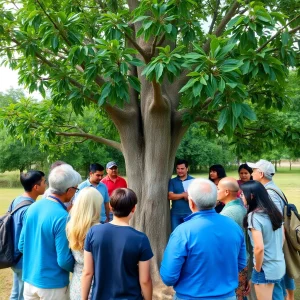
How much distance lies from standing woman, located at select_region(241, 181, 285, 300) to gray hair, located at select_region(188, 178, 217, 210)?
2.63 ft

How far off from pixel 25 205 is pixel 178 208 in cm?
267

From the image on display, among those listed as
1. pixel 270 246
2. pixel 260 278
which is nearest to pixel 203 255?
pixel 270 246

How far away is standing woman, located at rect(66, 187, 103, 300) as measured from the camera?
2.16 m

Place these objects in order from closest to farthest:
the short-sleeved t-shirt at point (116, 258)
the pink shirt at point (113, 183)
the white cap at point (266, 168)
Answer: the short-sleeved t-shirt at point (116, 258) → the white cap at point (266, 168) → the pink shirt at point (113, 183)

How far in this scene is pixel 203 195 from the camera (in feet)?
6.68

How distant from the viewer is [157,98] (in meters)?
4.20

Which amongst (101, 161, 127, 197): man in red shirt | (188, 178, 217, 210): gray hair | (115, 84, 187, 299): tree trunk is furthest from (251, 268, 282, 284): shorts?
(101, 161, 127, 197): man in red shirt

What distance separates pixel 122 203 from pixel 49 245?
2.40ft

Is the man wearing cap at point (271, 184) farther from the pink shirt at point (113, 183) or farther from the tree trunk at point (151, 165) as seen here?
the pink shirt at point (113, 183)

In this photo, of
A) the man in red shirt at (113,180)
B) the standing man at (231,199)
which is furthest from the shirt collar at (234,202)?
the man in red shirt at (113,180)

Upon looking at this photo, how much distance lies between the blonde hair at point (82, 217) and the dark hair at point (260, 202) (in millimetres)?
1343

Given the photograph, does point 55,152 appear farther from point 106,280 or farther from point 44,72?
point 106,280

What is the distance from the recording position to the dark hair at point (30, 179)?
282 centimetres

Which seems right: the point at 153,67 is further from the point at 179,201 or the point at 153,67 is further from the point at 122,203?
the point at 179,201
